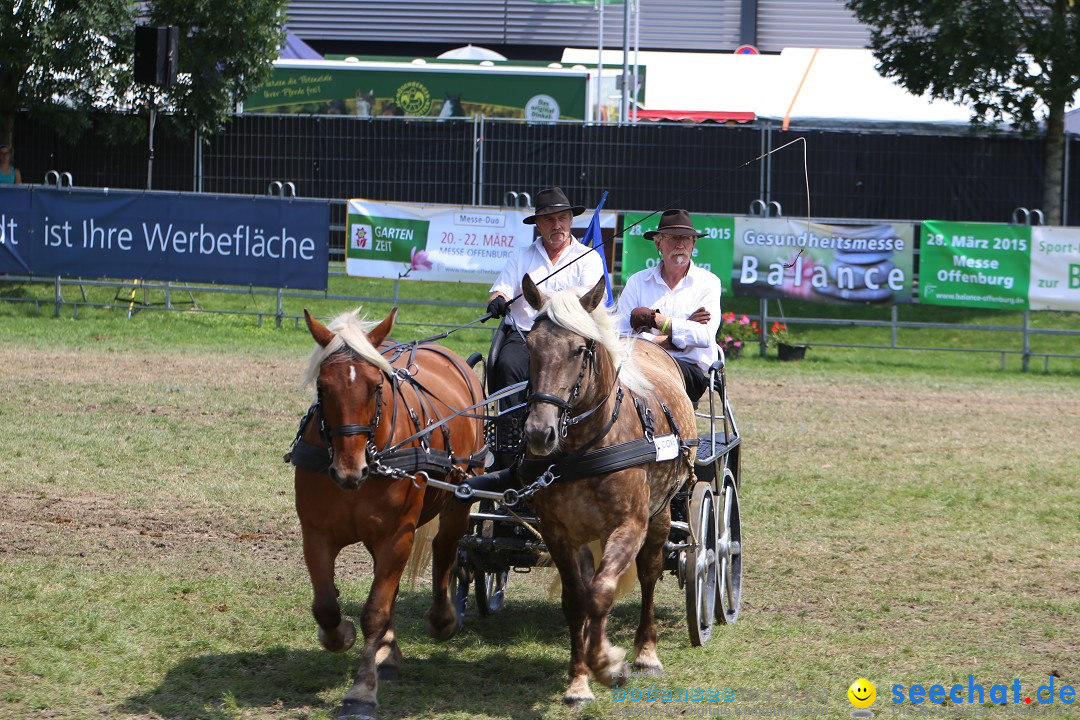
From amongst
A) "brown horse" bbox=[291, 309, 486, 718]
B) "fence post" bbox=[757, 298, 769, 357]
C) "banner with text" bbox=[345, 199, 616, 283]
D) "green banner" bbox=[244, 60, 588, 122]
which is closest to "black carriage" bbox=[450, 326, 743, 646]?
"brown horse" bbox=[291, 309, 486, 718]

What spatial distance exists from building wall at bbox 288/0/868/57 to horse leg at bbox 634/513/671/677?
25978mm

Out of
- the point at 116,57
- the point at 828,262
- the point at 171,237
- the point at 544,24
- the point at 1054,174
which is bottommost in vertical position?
the point at 828,262

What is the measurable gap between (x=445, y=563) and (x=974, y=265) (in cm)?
1113

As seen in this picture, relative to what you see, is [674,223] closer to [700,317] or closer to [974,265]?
[700,317]

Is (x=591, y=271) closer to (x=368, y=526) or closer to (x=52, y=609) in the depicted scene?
(x=368, y=526)

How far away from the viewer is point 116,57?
17797mm

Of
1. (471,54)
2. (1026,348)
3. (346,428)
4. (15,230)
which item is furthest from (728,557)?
(471,54)

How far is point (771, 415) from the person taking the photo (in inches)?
477

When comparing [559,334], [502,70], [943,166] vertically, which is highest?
[502,70]

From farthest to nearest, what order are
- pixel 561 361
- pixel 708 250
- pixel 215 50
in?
pixel 215 50 → pixel 708 250 → pixel 561 361

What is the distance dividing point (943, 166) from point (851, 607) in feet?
41.8

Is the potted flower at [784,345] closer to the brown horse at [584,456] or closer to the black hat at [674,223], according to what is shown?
the black hat at [674,223]

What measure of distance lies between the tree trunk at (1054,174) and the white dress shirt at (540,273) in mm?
12967

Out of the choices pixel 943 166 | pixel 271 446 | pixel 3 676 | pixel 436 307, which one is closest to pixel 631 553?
pixel 3 676
